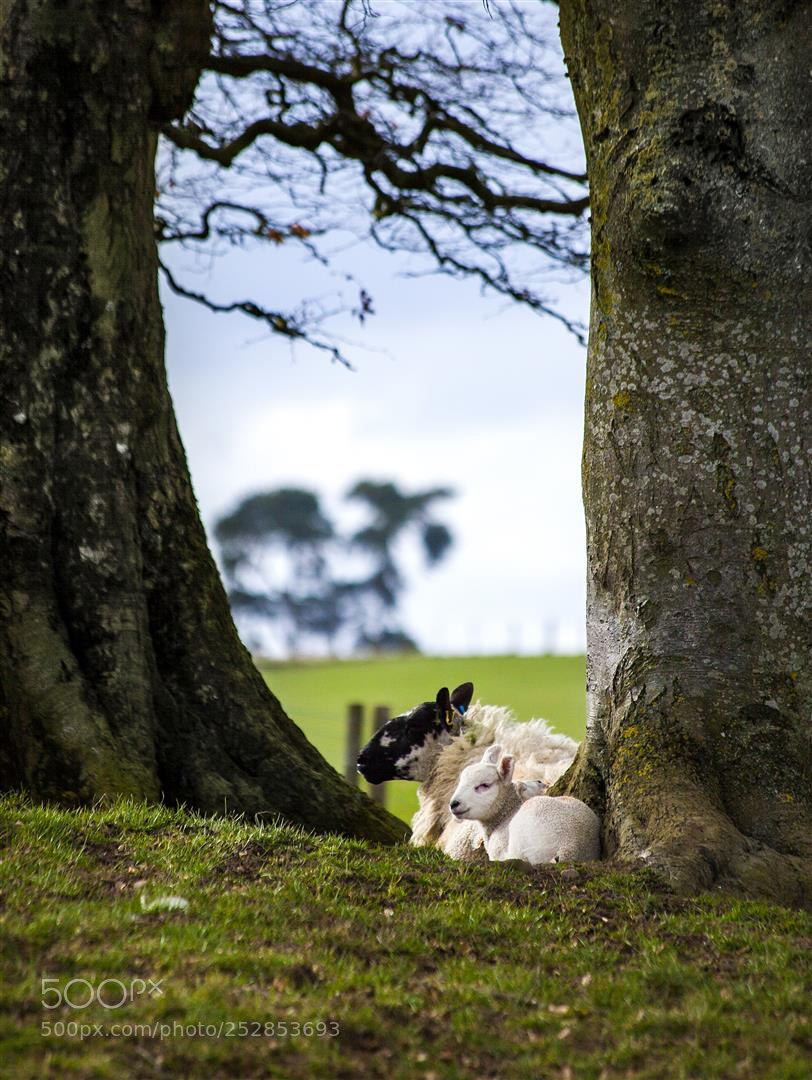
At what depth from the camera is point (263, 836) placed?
585 centimetres

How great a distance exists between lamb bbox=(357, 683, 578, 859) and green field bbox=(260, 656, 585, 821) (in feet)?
56.1

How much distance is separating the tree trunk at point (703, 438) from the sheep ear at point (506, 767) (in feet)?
1.74

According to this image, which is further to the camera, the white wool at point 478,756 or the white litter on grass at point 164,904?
the white wool at point 478,756

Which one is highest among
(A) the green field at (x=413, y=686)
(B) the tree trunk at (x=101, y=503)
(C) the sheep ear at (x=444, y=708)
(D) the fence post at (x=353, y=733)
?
(B) the tree trunk at (x=101, y=503)

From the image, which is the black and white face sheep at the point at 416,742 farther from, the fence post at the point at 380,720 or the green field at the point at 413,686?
the green field at the point at 413,686

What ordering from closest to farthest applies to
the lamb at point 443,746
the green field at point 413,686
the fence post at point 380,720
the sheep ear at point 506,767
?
the sheep ear at point 506,767 → the lamb at point 443,746 → the fence post at point 380,720 → the green field at point 413,686

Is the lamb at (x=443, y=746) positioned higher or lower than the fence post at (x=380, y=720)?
higher

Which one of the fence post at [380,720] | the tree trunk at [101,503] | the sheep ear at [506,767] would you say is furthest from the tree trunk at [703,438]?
the fence post at [380,720]

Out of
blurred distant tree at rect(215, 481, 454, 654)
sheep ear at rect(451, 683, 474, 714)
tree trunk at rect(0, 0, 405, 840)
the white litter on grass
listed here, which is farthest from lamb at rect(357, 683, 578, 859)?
blurred distant tree at rect(215, 481, 454, 654)

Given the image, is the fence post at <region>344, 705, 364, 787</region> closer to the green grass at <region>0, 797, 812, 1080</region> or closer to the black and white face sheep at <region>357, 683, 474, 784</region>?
the black and white face sheep at <region>357, 683, 474, 784</region>

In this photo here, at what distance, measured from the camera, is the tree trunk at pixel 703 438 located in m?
6.18

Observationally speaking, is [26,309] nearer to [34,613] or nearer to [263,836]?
[34,613]


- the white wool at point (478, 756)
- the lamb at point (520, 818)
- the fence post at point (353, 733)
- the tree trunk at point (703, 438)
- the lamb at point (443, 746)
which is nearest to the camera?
the tree trunk at point (703, 438)

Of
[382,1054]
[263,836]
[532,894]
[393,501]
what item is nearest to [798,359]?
[532,894]
